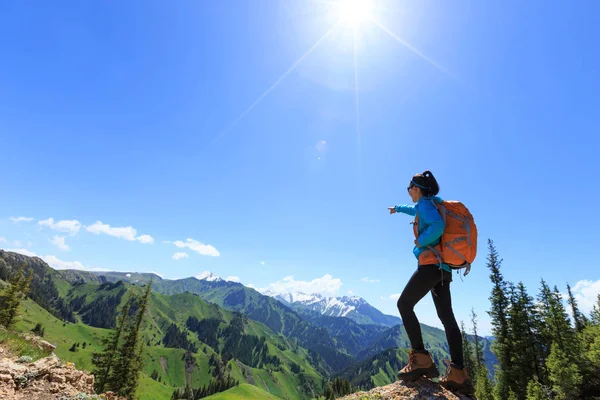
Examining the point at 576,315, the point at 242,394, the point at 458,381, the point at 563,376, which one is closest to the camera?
the point at 458,381

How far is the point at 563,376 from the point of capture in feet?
84.5

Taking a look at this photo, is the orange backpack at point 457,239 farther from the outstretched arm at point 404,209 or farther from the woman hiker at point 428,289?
the outstretched arm at point 404,209

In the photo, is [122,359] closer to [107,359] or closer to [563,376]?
[107,359]

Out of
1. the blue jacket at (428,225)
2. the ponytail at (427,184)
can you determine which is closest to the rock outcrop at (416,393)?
the blue jacket at (428,225)

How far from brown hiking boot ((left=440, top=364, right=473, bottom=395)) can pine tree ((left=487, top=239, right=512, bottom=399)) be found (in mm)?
34947

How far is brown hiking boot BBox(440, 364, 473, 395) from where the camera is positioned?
625 cm

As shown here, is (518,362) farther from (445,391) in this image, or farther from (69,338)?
(69,338)

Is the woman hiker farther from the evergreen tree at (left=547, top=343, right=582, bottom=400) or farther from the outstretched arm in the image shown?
the evergreen tree at (left=547, top=343, right=582, bottom=400)

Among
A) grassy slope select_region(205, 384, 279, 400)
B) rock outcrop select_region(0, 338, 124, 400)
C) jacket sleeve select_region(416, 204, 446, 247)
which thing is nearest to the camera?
jacket sleeve select_region(416, 204, 446, 247)

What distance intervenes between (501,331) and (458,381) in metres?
36.9

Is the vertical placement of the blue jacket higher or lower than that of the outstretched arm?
lower

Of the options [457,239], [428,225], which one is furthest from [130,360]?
[457,239]

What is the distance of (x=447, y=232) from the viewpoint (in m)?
5.86

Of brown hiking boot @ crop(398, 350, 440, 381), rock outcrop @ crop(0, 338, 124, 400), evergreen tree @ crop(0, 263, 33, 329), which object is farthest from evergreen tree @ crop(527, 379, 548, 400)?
evergreen tree @ crop(0, 263, 33, 329)
